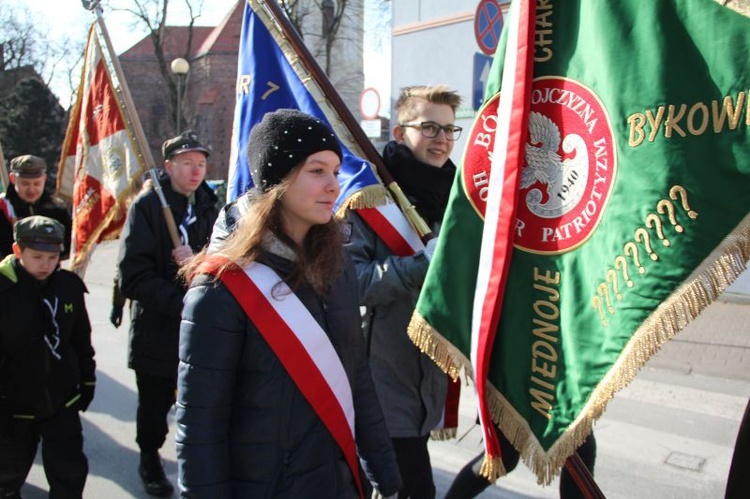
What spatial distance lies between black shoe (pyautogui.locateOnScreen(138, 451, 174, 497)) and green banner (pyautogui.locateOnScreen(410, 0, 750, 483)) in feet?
8.41

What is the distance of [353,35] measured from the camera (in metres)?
36.5

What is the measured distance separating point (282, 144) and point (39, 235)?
2175 millimetres

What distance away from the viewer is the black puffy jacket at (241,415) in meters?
1.84

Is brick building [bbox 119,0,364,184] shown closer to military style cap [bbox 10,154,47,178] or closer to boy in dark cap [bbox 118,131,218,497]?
military style cap [bbox 10,154,47,178]

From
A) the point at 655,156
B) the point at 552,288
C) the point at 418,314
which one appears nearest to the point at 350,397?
the point at 418,314

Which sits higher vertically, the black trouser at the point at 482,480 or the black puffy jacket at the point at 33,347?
the black puffy jacket at the point at 33,347

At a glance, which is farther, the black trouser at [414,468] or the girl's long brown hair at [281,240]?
the black trouser at [414,468]

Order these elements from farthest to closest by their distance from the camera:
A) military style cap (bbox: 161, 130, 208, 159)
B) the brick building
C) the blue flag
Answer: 1. the brick building
2. military style cap (bbox: 161, 130, 208, 159)
3. the blue flag

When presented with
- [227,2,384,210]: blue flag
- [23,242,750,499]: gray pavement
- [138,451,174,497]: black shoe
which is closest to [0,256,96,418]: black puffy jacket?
[138,451,174,497]: black shoe

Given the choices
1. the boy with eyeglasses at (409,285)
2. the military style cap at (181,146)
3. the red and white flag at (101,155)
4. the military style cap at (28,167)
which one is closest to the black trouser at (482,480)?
the boy with eyeglasses at (409,285)

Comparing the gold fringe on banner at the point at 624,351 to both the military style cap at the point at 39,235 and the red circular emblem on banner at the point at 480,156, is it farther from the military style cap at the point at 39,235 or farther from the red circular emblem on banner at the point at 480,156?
the military style cap at the point at 39,235

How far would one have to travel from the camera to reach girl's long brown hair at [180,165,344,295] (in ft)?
6.41

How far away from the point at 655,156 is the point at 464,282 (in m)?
0.68

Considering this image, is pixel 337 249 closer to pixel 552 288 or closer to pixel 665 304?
pixel 552 288
